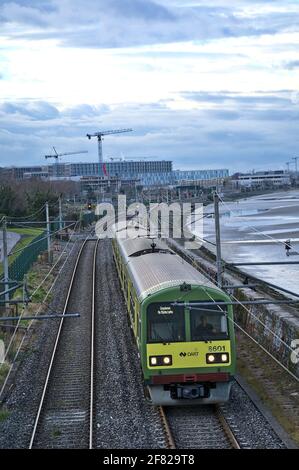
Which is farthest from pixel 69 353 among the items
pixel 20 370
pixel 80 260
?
pixel 80 260

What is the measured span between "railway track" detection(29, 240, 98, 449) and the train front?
5.62 feet

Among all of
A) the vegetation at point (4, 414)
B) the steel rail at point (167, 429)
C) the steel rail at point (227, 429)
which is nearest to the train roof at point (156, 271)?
the steel rail at point (167, 429)

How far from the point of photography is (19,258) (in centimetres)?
3478

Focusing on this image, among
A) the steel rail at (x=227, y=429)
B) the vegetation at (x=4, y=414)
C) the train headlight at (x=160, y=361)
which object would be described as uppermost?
the train headlight at (x=160, y=361)

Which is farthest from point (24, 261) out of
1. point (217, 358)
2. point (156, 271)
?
point (217, 358)

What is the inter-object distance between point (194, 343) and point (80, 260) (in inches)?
1218

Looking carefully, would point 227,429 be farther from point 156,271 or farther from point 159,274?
point 156,271

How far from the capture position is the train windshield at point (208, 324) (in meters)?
14.1

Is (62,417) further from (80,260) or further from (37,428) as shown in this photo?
(80,260)

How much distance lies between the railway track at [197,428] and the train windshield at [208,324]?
62.5 inches

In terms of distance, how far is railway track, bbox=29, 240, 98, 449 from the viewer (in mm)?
13258
